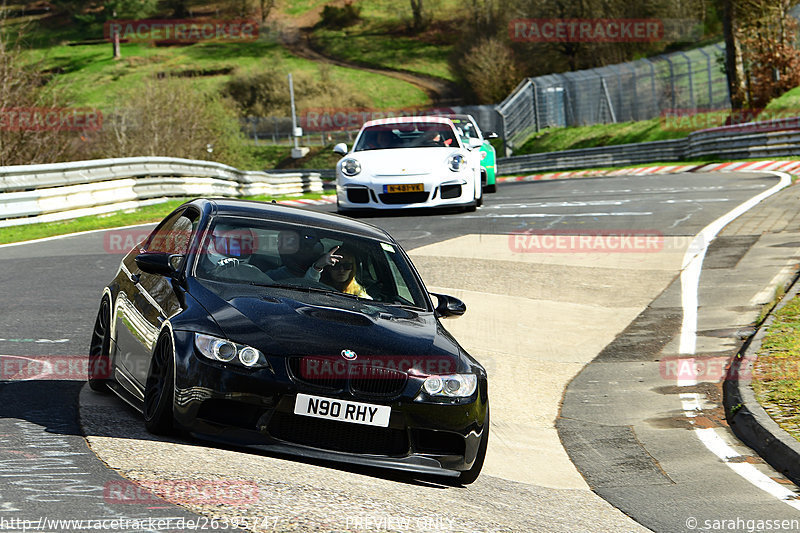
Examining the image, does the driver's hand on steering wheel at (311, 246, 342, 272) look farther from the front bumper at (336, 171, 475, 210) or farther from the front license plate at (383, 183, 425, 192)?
the front license plate at (383, 183, 425, 192)

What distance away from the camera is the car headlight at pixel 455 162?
1786 cm

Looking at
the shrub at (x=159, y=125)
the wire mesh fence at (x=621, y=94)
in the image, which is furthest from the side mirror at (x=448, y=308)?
the wire mesh fence at (x=621, y=94)

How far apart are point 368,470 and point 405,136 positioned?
42.0 ft

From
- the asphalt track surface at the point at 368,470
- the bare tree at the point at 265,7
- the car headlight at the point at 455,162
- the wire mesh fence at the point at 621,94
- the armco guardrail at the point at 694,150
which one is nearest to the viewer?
the asphalt track surface at the point at 368,470

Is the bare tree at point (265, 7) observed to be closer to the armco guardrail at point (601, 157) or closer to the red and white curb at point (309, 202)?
the armco guardrail at point (601, 157)

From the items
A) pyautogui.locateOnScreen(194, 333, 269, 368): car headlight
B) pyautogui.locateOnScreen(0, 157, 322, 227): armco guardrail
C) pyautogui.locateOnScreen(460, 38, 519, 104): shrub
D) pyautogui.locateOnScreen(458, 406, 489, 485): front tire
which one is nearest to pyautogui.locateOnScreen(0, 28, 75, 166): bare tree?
pyautogui.locateOnScreen(0, 157, 322, 227): armco guardrail

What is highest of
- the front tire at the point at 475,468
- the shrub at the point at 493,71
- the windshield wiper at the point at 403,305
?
the windshield wiper at the point at 403,305

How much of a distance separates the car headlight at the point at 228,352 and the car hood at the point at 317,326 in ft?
0.14

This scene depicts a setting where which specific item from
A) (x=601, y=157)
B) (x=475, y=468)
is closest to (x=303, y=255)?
(x=475, y=468)

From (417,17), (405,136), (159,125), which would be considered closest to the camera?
(405,136)

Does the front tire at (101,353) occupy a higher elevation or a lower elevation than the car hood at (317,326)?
lower

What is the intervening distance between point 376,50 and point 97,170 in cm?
9619

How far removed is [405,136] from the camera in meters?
18.5

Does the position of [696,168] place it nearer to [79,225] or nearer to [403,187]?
[403,187]
